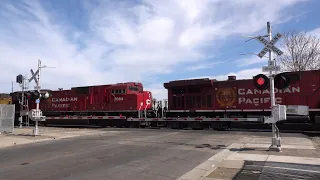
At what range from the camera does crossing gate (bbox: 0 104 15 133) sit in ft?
72.7

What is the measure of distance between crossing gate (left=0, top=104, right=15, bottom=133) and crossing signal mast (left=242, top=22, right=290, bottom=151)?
57.8 ft

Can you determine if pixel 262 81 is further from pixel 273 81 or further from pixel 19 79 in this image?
pixel 19 79

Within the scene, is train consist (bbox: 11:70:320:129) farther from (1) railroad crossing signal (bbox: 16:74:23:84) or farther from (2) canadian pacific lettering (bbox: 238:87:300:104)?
(1) railroad crossing signal (bbox: 16:74:23:84)

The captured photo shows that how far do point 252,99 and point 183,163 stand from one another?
1438cm

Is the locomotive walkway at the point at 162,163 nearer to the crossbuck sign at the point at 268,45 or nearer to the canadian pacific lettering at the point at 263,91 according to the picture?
the crossbuck sign at the point at 268,45

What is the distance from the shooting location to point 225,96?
2412 centimetres

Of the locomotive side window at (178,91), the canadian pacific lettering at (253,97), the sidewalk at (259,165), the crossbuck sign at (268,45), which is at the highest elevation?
the crossbuck sign at (268,45)

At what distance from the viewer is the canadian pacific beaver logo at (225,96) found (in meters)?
23.8

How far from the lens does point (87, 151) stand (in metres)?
13.0

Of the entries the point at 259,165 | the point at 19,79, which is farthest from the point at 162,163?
the point at 19,79

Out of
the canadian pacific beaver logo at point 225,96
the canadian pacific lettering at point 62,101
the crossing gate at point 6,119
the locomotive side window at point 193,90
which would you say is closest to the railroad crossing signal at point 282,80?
the canadian pacific beaver logo at point 225,96

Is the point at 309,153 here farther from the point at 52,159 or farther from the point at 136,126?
the point at 136,126

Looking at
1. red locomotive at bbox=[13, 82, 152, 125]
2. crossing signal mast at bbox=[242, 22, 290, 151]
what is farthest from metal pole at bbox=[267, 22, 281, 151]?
red locomotive at bbox=[13, 82, 152, 125]

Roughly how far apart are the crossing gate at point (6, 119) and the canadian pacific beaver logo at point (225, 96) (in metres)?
15.2
